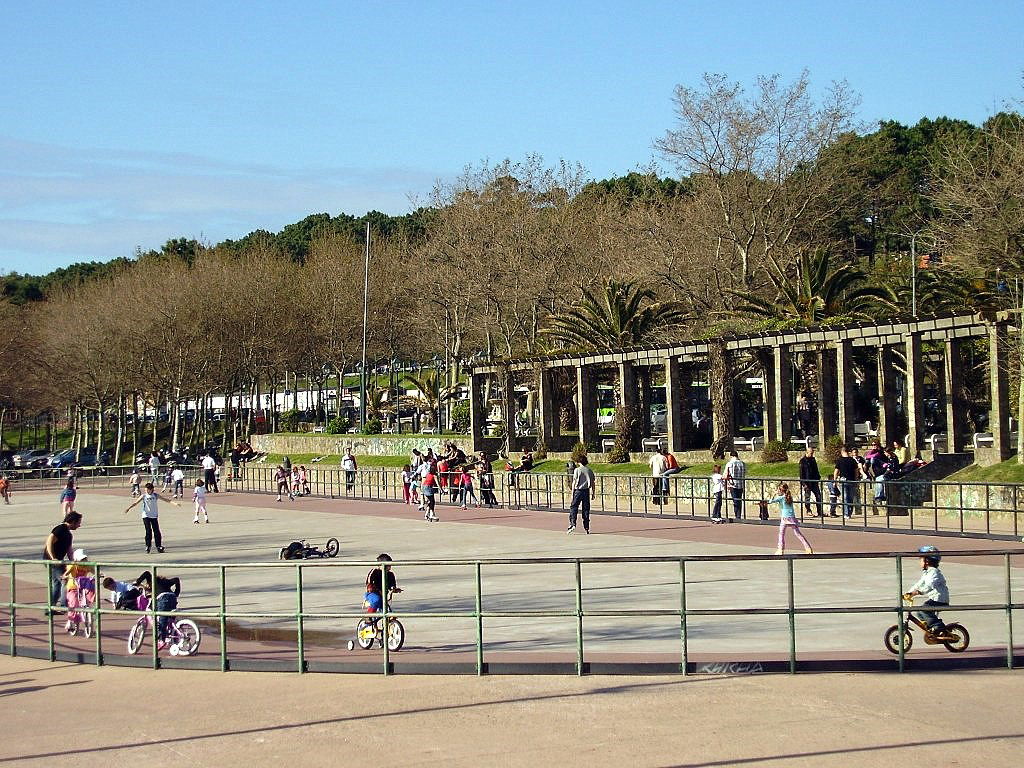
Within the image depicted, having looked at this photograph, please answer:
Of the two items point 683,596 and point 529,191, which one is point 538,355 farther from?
point 683,596

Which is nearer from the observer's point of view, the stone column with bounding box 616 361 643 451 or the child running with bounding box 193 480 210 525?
the child running with bounding box 193 480 210 525

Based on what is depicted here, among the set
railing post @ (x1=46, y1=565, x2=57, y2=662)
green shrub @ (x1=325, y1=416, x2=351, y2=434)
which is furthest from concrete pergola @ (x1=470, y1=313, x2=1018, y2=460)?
railing post @ (x1=46, y1=565, x2=57, y2=662)

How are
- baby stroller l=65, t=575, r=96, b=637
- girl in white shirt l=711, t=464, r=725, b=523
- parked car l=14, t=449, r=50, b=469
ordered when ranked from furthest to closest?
1. parked car l=14, t=449, r=50, b=469
2. girl in white shirt l=711, t=464, r=725, b=523
3. baby stroller l=65, t=575, r=96, b=637

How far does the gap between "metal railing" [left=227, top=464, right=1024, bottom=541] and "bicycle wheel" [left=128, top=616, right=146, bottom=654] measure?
51.2 ft

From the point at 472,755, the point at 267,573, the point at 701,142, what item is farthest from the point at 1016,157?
the point at 472,755

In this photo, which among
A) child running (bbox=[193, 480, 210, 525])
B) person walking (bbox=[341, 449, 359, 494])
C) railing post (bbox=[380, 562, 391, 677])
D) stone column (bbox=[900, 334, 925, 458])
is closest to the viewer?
railing post (bbox=[380, 562, 391, 677])

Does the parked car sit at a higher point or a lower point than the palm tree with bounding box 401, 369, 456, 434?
lower

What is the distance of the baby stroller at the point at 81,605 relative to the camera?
14000 mm

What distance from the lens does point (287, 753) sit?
912cm

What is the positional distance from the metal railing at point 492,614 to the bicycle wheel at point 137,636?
134 millimetres

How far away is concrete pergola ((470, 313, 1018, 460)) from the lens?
1281 inches

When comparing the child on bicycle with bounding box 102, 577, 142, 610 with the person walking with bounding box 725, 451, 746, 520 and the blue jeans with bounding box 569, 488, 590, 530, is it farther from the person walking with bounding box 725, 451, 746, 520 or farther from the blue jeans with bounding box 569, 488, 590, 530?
the person walking with bounding box 725, 451, 746, 520

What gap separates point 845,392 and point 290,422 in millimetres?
47150

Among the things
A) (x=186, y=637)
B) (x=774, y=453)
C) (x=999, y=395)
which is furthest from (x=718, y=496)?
(x=186, y=637)
